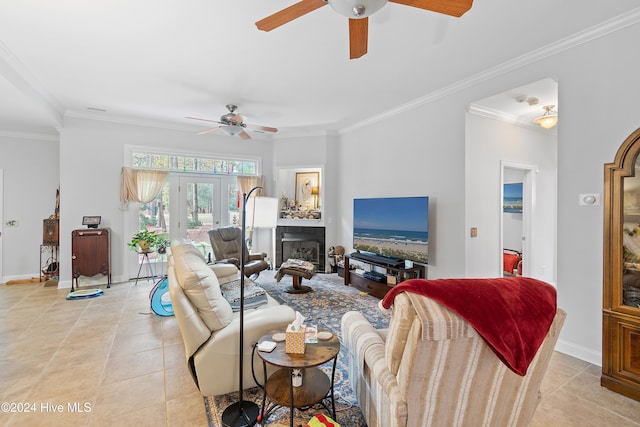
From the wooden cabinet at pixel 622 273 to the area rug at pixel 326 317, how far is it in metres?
1.89

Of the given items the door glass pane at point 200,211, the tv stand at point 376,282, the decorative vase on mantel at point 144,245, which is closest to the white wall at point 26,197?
the decorative vase on mantel at point 144,245

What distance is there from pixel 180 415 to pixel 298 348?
100 cm

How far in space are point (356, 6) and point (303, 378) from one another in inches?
91.5

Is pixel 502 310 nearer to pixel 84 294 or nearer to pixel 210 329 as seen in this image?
pixel 210 329

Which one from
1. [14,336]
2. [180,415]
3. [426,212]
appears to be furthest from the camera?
[426,212]

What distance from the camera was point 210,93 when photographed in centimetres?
401

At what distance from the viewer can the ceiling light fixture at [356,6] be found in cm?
166

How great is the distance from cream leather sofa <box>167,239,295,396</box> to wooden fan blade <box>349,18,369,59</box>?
1.95 m

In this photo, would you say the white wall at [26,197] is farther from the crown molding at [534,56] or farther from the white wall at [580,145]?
the white wall at [580,145]

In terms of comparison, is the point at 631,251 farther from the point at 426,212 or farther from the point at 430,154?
the point at 430,154

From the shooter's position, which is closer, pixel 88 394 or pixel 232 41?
pixel 88 394

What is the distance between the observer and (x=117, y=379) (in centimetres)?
231

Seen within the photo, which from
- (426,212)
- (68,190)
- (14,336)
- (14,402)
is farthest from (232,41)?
(68,190)

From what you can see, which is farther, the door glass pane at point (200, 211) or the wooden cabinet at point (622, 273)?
the door glass pane at point (200, 211)
